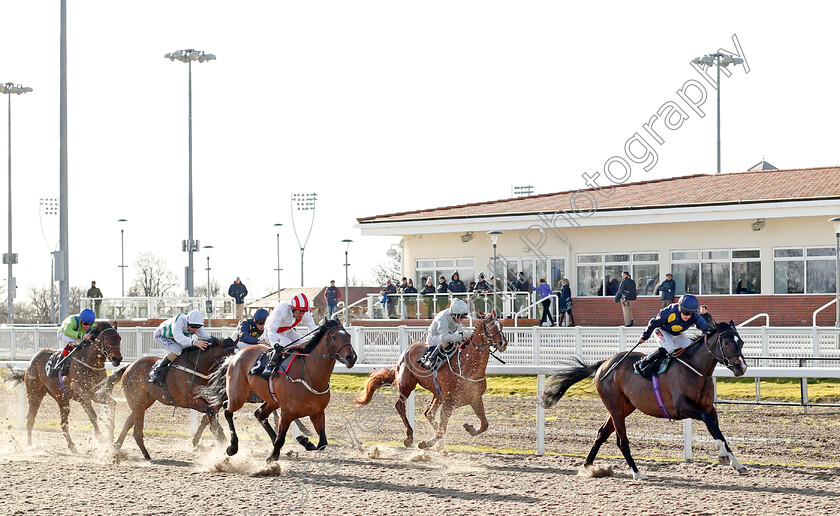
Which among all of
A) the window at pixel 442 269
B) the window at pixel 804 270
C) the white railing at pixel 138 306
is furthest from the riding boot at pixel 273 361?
the white railing at pixel 138 306

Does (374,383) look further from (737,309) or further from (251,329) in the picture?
(737,309)

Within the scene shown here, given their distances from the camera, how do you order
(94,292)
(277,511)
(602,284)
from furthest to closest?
1. (94,292)
2. (602,284)
3. (277,511)

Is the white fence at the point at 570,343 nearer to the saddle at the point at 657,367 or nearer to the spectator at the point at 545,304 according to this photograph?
the spectator at the point at 545,304

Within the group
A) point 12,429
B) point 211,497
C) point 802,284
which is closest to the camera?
point 211,497

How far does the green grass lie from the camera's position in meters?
14.7

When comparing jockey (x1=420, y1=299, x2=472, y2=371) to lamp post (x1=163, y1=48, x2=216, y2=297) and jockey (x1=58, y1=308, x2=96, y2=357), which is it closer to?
jockey (x1=58, y1=308, x2=96, y2=357)

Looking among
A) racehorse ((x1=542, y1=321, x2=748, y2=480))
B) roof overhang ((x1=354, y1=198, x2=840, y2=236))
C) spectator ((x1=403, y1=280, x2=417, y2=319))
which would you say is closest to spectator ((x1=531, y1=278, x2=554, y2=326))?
spectator ((x1=403, y1=280, x2=417, y2=319))

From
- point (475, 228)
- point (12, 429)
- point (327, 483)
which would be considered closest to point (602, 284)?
point (475, 228)

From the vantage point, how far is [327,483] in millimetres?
9117

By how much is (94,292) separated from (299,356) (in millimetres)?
20943

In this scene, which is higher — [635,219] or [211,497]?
[635,219]

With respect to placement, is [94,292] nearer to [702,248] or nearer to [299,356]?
[702,248]

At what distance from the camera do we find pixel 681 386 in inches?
359

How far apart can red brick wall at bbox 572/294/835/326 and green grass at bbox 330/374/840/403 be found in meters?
7.73
